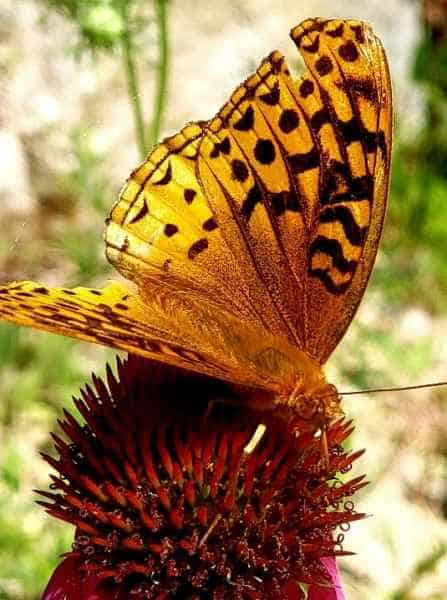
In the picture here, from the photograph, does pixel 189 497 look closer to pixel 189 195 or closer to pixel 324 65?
pixel 189 195

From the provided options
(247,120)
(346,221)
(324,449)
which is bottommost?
(324,449)

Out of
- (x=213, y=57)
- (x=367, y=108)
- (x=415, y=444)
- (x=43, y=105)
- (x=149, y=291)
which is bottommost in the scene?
(x=415, y=444)

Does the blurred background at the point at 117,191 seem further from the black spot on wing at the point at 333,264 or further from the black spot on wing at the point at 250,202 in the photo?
the black spot on wing at the point at 333,264

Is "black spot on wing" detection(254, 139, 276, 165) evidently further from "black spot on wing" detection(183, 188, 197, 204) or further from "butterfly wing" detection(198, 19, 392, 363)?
"black spot on wing" detection(183, 188, 197, 204)

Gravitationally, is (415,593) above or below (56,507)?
below

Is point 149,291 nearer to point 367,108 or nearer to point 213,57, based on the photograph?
point 367,108

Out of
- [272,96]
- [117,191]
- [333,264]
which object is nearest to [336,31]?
[272,96]

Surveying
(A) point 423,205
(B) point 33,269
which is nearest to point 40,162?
(B) point 33,269
